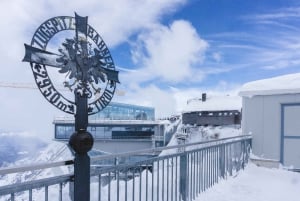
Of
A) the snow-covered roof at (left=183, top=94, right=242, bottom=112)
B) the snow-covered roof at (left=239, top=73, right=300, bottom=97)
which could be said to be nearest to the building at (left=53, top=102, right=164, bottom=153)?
Answer: the snow-covered roof at (left=183, top=94, right=242, bottom=112)

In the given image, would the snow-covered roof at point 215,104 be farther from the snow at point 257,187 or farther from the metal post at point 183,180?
the metal post at point 183,180

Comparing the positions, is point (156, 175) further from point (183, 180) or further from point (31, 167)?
point (31, 167)

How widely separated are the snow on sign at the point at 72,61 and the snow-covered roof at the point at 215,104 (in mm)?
26697

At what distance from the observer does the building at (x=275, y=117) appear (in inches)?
302

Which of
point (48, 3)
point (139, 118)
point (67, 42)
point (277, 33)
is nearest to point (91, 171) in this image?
point (67, 42)

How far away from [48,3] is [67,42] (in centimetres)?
41

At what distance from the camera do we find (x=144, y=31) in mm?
7254

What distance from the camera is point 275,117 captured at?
7.94 meters

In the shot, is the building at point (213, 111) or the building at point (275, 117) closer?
the building at point (275, 117)

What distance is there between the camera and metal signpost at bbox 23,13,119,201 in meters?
2.25

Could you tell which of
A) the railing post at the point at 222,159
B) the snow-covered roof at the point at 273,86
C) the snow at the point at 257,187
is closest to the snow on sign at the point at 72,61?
the snow at the point at 257,187

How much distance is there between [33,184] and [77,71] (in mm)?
880

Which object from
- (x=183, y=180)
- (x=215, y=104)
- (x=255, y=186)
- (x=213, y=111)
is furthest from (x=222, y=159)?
(x=215, y=104)

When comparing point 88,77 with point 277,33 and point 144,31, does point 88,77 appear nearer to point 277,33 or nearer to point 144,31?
point 144,31
